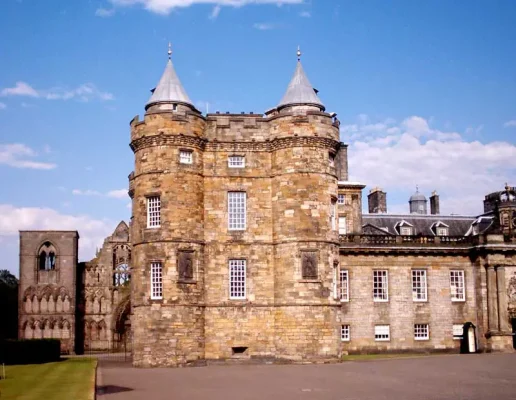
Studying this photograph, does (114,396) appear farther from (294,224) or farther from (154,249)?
(294,224)

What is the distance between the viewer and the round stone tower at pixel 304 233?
36125 mm

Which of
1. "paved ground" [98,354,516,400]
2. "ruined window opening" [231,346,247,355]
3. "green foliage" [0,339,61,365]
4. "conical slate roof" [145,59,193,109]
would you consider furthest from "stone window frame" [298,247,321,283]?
"green foliage" [0,339,61,365]

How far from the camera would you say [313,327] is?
36.0 meters

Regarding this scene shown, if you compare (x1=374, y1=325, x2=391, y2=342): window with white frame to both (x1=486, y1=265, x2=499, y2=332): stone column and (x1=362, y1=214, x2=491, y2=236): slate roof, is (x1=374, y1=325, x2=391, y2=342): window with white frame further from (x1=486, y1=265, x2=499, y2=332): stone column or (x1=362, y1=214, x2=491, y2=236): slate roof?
(x1=362, y1=214, x2=491, y2=236): slate roof

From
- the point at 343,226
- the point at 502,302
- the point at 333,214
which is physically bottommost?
the point at 502,302

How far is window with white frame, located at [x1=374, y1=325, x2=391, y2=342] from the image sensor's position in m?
46.4

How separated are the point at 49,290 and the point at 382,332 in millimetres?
24447

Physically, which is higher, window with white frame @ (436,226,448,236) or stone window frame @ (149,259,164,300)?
window with white frame @ (436,226,448,236)

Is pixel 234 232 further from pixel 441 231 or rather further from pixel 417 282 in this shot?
pixel 441 231

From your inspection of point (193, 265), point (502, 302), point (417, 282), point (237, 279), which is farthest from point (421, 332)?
point (193, 265)

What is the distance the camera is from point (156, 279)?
35.8 meters

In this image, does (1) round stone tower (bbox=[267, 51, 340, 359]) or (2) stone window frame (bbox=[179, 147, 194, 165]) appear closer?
(1) round stone tower (bbox=[267, 51, 340, 359])

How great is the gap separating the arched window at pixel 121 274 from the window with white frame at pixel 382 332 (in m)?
21.0

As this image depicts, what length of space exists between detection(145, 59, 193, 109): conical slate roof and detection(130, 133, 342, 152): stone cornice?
2.03m
